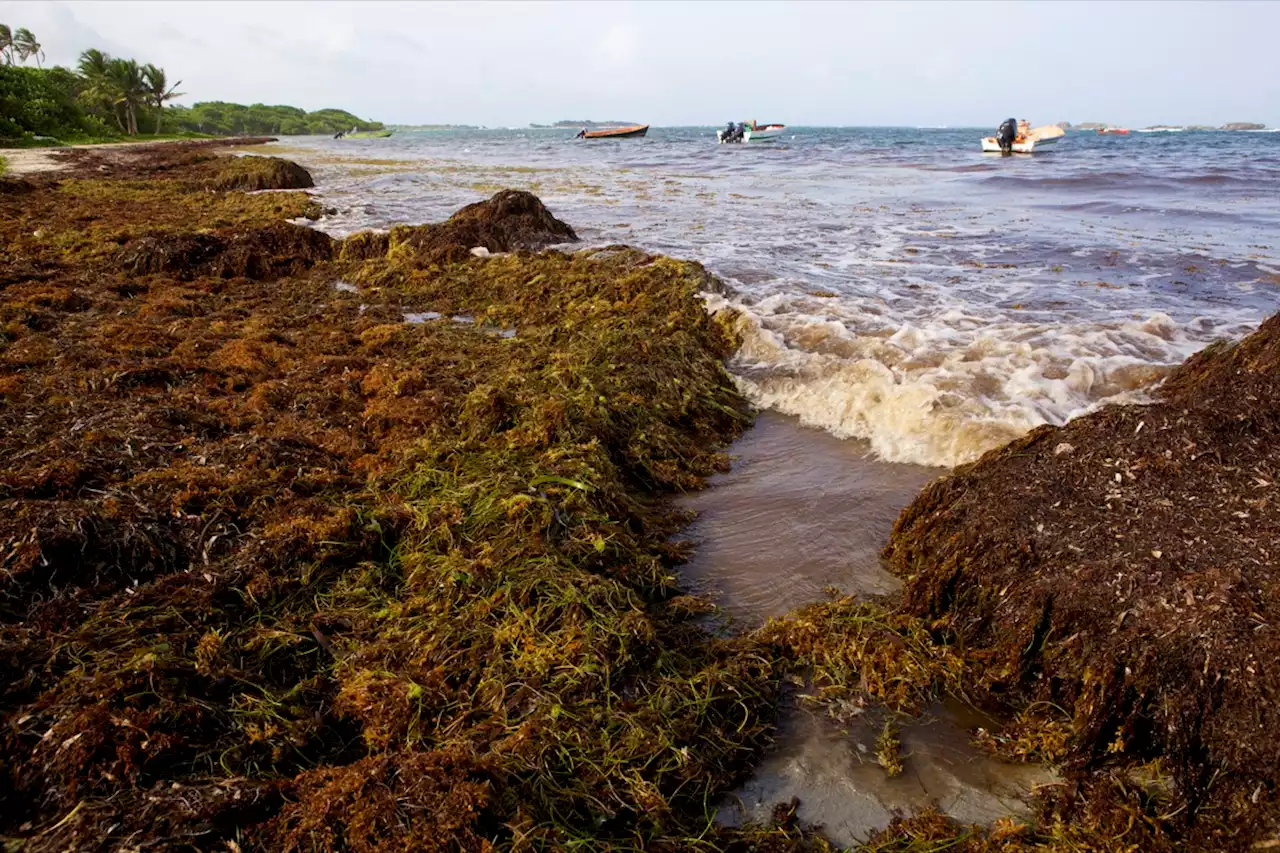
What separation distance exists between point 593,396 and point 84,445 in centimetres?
302

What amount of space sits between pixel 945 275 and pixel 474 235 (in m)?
6.93

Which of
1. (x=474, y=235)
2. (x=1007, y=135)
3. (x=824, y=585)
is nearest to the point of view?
(x=824, y=585)

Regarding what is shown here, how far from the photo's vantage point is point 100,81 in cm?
4872

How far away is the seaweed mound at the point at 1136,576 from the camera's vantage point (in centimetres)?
223

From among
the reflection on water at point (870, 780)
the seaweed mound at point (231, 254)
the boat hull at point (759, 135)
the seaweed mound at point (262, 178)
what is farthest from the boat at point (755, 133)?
the reflection on water at point (870, 780)

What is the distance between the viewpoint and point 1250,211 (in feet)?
50.4

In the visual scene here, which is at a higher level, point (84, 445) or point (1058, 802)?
point (84, 445)

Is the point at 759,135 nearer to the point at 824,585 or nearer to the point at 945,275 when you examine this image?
the point at 945,275

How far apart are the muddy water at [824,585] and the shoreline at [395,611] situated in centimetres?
9

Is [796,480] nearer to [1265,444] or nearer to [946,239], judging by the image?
[1265,444]

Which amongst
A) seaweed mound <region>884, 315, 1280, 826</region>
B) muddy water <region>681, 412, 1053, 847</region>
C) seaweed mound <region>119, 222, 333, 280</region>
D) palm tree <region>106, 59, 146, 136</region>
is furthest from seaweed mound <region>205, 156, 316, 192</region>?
palm tree <region>106, 59, 146, 136</region>

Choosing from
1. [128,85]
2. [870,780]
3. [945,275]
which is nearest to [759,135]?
[128,85]

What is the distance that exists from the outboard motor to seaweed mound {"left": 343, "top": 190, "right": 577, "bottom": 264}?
31844mm

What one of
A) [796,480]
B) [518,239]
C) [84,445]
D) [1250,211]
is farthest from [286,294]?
[1250,211]
